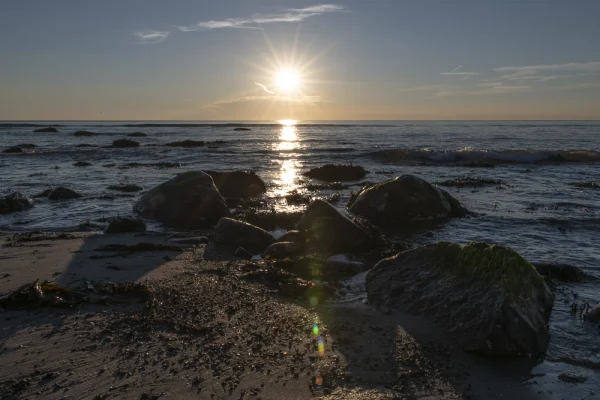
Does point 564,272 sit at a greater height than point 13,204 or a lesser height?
greater

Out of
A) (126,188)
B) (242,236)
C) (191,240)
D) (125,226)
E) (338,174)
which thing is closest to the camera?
(242,236)

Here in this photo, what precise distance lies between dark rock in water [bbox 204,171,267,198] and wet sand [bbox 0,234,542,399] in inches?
363

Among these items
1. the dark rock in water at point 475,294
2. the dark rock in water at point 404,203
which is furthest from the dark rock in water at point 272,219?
the dark rock in water at point 475,294

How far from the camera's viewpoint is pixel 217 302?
595cm

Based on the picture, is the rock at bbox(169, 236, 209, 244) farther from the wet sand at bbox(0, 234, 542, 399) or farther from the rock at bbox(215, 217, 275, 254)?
the wet sand at bbox(0, 234, 542, 399)

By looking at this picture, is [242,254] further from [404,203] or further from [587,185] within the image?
[587,185]

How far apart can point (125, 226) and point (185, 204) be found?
78.3 inches

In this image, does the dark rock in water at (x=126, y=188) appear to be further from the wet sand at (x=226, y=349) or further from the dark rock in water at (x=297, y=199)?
the wet sand at (x=226, y=349)

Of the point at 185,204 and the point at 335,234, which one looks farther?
the point at 185,204

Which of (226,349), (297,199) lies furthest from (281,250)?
(297,199)

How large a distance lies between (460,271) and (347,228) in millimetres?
3491

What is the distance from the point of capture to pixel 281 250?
8.52 meters

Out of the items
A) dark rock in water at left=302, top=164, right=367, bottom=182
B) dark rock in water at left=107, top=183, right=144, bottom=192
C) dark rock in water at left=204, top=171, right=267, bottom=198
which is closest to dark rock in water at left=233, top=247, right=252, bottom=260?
dark rock in water at left=204, top=171, right=267, bottom=198

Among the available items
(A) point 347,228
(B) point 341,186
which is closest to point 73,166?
(B) point 341,186
